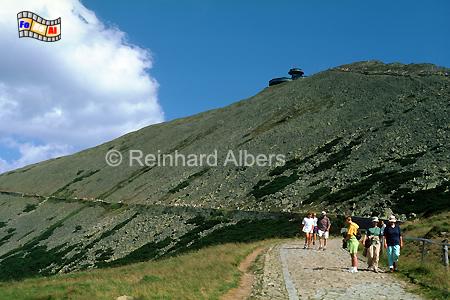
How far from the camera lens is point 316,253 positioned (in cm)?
2583

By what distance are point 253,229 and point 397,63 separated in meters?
91.8

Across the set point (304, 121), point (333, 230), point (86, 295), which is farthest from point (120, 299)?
point (304, 121)

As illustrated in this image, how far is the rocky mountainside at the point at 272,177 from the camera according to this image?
4953cm

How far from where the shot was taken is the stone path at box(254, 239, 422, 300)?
13.9 meters

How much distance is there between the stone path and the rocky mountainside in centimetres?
2069

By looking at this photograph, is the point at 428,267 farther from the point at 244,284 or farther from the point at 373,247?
the point at 244,284

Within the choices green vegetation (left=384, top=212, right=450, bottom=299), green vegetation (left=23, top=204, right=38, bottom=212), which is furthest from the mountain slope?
green vegetation (left=384, top=212, right=450, bottom=299)

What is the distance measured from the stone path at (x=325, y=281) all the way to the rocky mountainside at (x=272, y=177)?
2069 centimetres

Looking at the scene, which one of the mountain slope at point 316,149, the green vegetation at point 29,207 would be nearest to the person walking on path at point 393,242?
the mountain slope at point 316,149

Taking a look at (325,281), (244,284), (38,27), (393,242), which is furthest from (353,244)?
(38,27)

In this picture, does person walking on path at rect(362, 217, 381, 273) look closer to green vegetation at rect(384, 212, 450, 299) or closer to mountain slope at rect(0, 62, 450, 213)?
green vegetation at rect(384, 212, 450, 299)

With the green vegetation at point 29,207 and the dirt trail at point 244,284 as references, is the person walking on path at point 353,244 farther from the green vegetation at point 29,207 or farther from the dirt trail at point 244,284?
the green vegetation at point 29,207

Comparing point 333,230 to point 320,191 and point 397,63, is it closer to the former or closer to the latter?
point 320,191

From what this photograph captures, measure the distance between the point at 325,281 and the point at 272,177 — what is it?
49.8m
